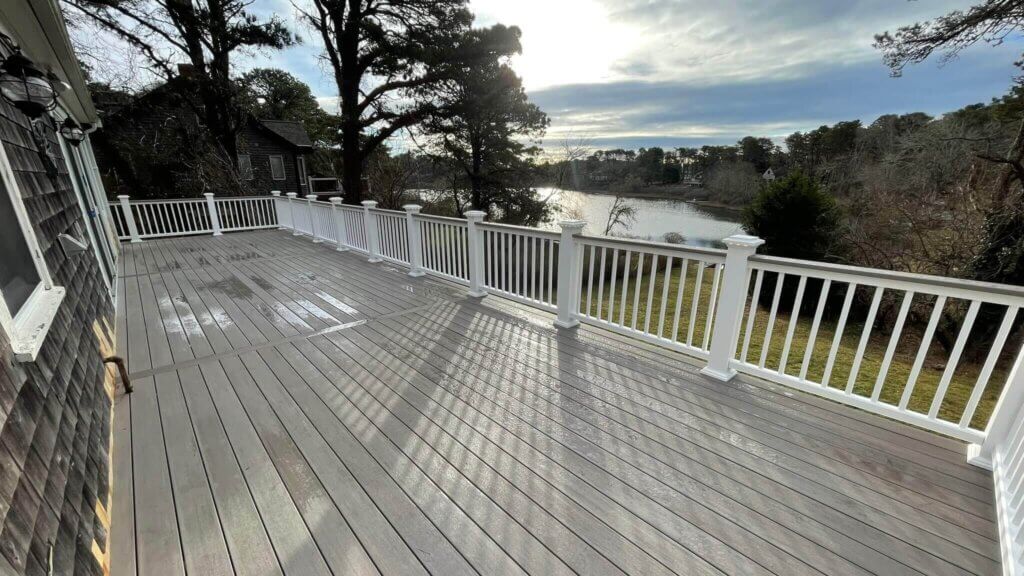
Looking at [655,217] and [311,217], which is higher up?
[311,217]

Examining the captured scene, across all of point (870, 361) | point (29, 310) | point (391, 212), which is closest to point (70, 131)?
point (391, 212)

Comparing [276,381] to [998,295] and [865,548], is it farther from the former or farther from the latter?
[998,295]

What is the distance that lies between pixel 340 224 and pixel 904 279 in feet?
22.9

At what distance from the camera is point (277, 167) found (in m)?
→ 17.2

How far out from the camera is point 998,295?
Answer: 5.57 feet

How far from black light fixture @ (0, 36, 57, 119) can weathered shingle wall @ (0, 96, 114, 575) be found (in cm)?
9

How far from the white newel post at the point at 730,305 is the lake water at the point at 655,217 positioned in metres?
13.7

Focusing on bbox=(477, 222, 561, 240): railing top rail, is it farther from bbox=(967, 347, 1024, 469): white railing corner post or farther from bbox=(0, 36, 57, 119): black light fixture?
bbox=(0, 36, 57, 119): black light fixture

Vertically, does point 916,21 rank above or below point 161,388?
above

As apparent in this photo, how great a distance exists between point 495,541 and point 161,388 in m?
2.49

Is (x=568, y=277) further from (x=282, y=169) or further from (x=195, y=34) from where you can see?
(x=282, y=169)

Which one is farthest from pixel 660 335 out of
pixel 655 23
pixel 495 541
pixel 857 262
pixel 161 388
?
pixel 857 262

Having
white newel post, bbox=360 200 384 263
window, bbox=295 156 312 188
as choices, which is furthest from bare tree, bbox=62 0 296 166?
window, bbox=295 156 312 188

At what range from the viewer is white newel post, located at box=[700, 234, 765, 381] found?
2.46 metres
